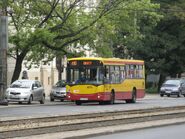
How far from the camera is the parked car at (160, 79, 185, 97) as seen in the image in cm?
5794

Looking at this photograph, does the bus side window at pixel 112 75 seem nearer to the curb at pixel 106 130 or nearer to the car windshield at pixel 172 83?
the curb at pixel 106 130

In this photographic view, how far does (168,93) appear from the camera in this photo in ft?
191

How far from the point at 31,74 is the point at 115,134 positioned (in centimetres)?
4169

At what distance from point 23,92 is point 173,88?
24.8m

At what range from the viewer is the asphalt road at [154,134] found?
58.4ft

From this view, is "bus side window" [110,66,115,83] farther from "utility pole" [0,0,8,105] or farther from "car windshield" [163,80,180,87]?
"car windshield" [163,80,180,87]

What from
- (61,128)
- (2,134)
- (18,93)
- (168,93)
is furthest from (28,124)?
(168,93)

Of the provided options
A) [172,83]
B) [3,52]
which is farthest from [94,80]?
[172,83]

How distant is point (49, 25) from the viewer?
43.8 metres

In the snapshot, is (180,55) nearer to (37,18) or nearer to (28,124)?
(37,18)

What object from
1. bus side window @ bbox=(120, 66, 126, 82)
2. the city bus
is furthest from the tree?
bus side window @ bbox=(120, 66, 126, 82)

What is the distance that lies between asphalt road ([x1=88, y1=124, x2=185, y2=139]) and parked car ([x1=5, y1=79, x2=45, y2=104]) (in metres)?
16.7

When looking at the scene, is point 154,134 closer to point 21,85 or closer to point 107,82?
point 107,82

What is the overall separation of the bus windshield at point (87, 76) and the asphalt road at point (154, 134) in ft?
46.6
